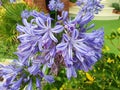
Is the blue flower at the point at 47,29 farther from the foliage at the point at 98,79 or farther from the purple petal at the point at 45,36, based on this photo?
the foliage at the point at 98,79

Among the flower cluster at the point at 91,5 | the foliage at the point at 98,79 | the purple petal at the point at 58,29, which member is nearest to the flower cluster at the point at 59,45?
the purple petal at the point at 58,29

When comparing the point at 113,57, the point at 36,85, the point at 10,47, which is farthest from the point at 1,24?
the point at 36,85

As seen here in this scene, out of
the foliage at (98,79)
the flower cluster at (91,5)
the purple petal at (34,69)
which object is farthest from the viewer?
the flower cluster at (91,5)

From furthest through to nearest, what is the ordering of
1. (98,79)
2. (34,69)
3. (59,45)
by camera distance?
(98,79)
(34,69)
(59,45)

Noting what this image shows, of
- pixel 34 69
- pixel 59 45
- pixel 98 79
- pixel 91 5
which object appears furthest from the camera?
pixel 91 5

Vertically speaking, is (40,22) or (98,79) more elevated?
(40,22)

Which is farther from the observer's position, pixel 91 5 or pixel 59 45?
pixel 91 5

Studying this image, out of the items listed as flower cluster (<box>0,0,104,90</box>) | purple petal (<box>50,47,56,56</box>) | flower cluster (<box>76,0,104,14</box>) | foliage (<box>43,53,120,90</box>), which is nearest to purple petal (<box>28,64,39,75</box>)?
flower cluster (<box>0,0,104,90</box>)

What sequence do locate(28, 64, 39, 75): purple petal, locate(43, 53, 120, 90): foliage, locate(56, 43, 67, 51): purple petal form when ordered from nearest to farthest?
locate(56, 43, 67, 51): purple petal → locate(28, 64, 39, 75): purple petal → locate(43, 53, 120, 90): foliage

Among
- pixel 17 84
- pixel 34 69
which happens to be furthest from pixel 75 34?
pixel 17 84

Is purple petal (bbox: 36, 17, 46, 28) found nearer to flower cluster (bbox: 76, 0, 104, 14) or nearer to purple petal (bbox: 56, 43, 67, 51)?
purple petal (bbox: 56, 43, 67, 51)

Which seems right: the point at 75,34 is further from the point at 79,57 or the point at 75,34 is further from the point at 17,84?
the point at 17,84

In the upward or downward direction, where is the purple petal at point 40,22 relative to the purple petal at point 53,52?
upward
